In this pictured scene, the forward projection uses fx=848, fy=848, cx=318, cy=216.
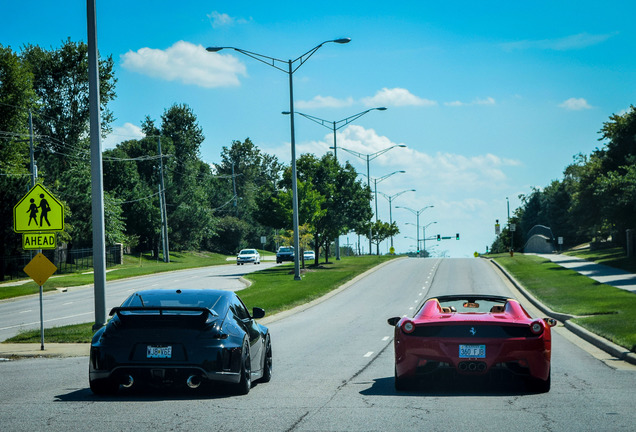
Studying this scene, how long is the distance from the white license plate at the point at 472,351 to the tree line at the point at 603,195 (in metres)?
39.8

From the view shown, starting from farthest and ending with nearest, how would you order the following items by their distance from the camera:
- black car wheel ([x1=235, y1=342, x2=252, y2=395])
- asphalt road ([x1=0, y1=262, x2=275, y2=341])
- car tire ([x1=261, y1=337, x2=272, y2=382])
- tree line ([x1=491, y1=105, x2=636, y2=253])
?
tree line ([x1=491, y1=105, x2=636, y2=253]) → asphalt road ([x1=0, y1=262, x2=275, y2=341]) → car tire ([x1=261, y1=337, x2=272, y2=382]) → black car wheel ([x1=235, y1=342, x2=252, y2=395])

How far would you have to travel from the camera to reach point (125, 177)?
90.6m

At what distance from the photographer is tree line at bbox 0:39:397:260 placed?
59031 mm

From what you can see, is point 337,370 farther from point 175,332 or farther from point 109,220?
point 109,220

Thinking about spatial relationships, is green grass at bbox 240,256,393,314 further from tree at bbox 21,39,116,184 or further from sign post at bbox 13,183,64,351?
tree at bbox 21,39,116,184

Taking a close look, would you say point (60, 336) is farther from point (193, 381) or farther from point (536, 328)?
point (536, 328)

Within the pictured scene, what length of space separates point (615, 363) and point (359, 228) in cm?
4865

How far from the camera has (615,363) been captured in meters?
15.4

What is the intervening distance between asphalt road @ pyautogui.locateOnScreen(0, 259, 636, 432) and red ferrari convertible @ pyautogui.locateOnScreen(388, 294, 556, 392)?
343mm

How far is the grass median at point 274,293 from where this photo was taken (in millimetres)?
20841

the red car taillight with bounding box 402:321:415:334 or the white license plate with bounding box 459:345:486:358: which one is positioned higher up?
the red car taillight with bounding box 402:321:415:334

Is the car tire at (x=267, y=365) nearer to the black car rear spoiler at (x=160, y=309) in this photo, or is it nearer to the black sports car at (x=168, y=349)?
the black sports car at (x=168, y=349)

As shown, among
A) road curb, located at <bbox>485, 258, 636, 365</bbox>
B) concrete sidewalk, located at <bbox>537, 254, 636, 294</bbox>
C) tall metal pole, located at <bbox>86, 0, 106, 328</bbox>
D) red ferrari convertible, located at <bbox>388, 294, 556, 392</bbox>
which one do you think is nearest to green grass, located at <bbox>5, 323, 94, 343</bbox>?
tall metal pole, located at <bbox>86, 0, 106, 328</bbox>

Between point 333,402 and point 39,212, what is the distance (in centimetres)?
1073
